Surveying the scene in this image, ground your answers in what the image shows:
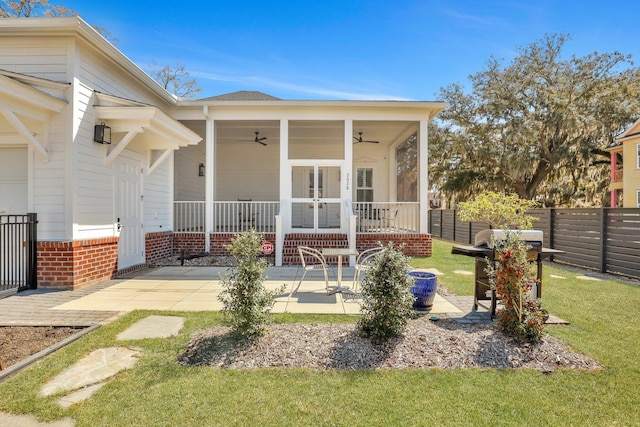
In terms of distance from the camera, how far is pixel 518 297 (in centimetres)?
343

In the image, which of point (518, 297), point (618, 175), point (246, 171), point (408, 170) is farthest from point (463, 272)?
point (618, 175)

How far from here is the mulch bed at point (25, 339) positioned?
10.3ft

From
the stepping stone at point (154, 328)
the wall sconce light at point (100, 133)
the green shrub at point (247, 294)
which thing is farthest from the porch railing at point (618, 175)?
the wall sconce light at point (100, 133)

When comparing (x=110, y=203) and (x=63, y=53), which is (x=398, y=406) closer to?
(x=110, y=203)

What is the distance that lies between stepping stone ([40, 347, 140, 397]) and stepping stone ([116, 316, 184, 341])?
354 mm

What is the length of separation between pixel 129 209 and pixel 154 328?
4.35m

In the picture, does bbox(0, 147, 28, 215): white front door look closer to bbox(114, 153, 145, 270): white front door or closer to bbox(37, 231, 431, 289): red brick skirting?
bbox(37, 231, 431, 289): red brick skirting

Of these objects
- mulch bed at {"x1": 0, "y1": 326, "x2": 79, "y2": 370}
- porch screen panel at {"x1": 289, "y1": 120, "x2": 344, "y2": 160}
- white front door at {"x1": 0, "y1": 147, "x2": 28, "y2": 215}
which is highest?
porch screen panel at {"x1": 289, "y1": 120, "x2": 344, "y2": 160}

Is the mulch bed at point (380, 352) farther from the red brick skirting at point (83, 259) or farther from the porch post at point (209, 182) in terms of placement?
the porch post at point (209, 182)

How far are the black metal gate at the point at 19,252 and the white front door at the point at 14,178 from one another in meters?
0.24

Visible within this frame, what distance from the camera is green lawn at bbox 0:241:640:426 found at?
2.27 meters

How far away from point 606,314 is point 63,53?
9237mm

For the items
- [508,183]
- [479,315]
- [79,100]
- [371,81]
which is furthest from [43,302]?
[508,183]

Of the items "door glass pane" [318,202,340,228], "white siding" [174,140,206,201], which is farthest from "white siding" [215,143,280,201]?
"door glass pane" [318,202,340,228]
